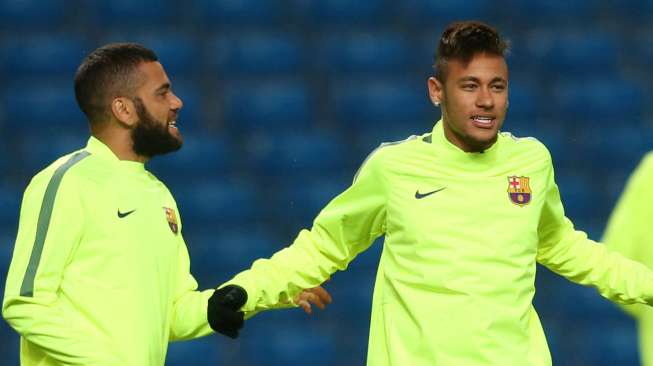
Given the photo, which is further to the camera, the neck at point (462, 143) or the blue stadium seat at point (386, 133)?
the blue stadium seat at point (386, 133)

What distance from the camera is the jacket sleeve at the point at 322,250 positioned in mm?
3775

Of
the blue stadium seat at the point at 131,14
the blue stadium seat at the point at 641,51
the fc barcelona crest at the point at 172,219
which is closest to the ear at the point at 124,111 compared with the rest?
the fc barcelona crest at the point at 172,219

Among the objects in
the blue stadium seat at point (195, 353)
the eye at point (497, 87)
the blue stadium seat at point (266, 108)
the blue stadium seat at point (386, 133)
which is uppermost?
the eye at point (497, 87)

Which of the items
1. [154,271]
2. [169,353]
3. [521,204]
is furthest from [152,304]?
[169,353]

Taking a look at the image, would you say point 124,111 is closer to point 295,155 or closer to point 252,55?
point 295,155

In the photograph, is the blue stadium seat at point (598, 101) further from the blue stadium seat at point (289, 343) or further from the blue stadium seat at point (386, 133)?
the blue stadium seat at point (289, 343)

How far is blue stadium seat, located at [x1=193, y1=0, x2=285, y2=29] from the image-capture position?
8.05 meters

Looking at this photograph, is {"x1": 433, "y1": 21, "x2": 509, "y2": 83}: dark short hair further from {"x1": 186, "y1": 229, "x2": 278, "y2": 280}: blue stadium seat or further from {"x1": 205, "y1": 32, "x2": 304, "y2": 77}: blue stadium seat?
{"x1": 205, "y1": 32, "x2": 304, "y2": 77}: blue stadium seat

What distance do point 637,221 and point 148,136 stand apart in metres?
1.37

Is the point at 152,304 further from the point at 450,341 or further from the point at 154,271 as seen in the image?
the point at 450,341

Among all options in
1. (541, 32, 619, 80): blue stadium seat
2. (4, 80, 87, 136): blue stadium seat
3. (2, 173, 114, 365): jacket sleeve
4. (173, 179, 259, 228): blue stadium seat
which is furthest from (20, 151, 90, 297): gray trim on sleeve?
(541, 32, 619, 80): blue stadium seat

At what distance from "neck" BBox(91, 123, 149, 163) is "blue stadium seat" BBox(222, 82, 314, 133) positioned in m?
3.87

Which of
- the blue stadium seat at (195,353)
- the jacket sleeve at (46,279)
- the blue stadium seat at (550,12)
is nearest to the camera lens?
the jacket sleeve at (46,279)

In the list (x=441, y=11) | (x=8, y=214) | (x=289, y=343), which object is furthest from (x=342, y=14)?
(x=8, y=214)
